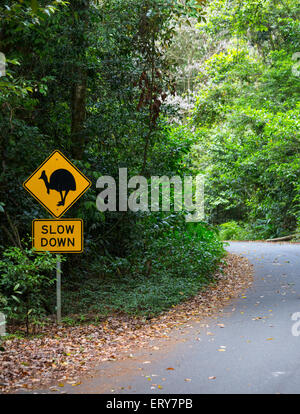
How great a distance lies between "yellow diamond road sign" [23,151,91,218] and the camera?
8.41 m

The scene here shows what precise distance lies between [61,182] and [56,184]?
126mm

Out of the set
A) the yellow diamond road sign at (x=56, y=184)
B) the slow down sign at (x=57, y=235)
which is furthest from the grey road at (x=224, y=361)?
the yellow diamond road sign at (x=56, y=184)

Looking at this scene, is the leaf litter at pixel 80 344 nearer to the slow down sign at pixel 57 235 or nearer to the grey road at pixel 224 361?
the grey road at pixel 224 361

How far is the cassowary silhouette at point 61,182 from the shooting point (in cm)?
837

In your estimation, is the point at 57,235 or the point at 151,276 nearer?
the point at 57,235

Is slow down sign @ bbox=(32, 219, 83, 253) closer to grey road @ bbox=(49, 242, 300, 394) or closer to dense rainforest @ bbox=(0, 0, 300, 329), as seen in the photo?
dense rainforest @ bbox=(0, 0, 300, 329)

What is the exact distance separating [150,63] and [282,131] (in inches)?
511

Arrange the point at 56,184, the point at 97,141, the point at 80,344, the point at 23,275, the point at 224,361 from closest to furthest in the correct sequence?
the point at 224,361 → the point at 80,344 → the point at 23,275 → the point at 56,184 → the point at 97,141

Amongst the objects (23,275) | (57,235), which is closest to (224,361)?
(23,275)

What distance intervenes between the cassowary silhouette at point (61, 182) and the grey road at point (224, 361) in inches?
129

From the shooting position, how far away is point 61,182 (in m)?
8.47

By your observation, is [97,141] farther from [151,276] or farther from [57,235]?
[57,235]

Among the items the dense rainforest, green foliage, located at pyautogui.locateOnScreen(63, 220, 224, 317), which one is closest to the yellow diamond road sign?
the dense rainforest
